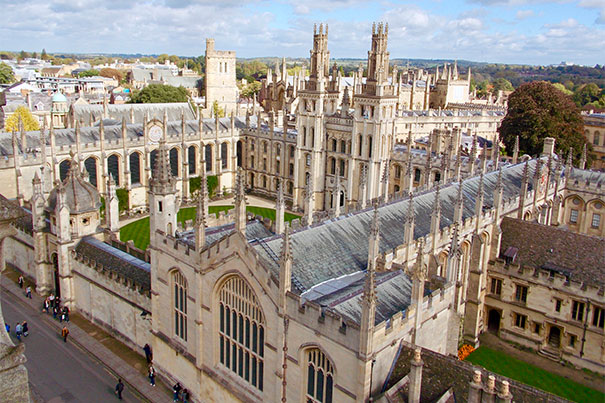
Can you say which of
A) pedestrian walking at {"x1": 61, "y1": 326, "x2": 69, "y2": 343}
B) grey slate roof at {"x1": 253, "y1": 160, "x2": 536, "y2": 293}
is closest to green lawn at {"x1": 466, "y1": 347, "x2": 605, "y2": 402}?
grey slate roof at {"x1": 253, "y1": 160, "x2": 536, "y2": 293}

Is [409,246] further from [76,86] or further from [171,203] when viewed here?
[76,86]

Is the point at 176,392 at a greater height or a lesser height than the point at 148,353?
lesser

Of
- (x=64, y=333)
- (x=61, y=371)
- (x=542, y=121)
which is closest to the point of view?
(x=61, y=371)

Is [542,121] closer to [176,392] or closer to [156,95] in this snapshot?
[176,392]

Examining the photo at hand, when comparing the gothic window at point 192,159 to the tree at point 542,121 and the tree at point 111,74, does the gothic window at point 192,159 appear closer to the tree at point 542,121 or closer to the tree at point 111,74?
the tree at point 542,121

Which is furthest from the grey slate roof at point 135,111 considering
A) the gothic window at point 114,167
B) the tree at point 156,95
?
the tree at point 156,95

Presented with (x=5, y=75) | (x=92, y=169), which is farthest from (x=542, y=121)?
(x=5, y=75)
